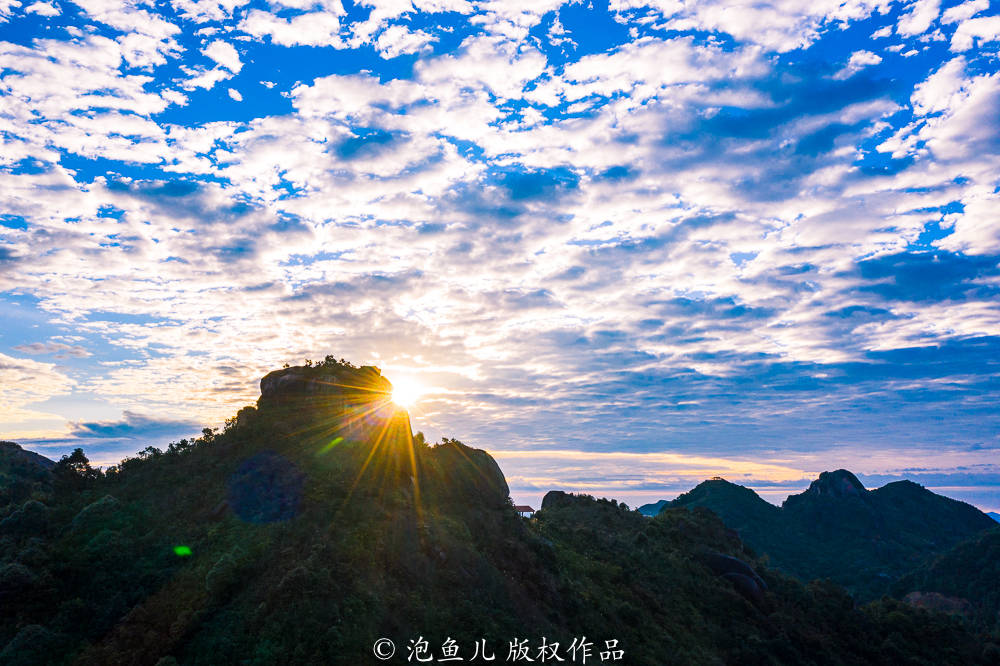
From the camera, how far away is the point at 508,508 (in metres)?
54.7

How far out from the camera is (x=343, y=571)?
34000mm

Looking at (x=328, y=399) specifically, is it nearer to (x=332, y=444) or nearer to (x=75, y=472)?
(x=332, y=444)

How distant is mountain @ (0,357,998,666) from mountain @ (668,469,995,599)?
7501cm

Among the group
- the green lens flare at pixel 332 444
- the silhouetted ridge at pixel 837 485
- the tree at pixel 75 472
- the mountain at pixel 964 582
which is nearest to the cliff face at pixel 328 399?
the green lens flare at pixel 332 444

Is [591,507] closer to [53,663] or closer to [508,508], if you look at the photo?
[508,508]

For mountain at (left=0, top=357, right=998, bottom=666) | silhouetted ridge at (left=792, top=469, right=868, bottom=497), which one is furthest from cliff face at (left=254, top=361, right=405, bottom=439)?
silhouetted ridge at (left=792, top=469, right=868, bottom=497)

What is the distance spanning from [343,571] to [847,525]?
17909 centimetres

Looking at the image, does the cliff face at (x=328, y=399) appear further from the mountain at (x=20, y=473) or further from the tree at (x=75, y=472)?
the mountain at (x=20, y=473)

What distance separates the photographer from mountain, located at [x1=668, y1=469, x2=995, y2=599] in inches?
5359

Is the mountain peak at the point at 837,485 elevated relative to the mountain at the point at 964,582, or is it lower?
elevated

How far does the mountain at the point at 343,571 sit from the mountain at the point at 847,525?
75010 mm

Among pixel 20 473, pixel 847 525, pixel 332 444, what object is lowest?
pixel 847 525

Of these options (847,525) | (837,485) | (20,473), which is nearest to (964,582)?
(847,525)

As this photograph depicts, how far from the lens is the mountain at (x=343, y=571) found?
A: 30.1 metres
